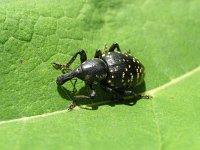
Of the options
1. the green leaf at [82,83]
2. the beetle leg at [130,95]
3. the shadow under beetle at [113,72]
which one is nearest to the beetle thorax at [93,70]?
the shadow under beetle at [113,72]

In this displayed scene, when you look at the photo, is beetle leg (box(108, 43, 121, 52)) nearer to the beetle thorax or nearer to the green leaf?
the green leaf

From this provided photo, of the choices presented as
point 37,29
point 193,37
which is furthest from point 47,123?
point 193,37

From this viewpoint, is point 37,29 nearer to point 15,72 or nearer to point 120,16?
point 15,72

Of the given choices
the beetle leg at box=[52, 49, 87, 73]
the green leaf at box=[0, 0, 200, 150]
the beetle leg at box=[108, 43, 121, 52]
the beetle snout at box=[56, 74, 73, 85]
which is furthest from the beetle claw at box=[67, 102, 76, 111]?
the beetle leg at box=[108, 43, 121, 52]

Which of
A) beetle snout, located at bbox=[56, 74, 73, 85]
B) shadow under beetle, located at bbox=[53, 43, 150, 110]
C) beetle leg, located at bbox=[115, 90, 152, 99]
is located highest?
beetle snout, located at bbox=[56, 74, 73, 85]

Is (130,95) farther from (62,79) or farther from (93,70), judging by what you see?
(62,79)

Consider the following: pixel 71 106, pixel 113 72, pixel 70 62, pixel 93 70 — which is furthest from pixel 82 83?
pixel 71 106

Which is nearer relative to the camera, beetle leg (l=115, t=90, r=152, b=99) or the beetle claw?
the beetle claw

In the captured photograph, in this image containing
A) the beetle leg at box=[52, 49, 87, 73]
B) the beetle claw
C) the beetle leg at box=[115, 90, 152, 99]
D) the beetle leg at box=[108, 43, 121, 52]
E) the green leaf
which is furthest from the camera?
the beetle leg at box=[108, 43, 121, 52]
